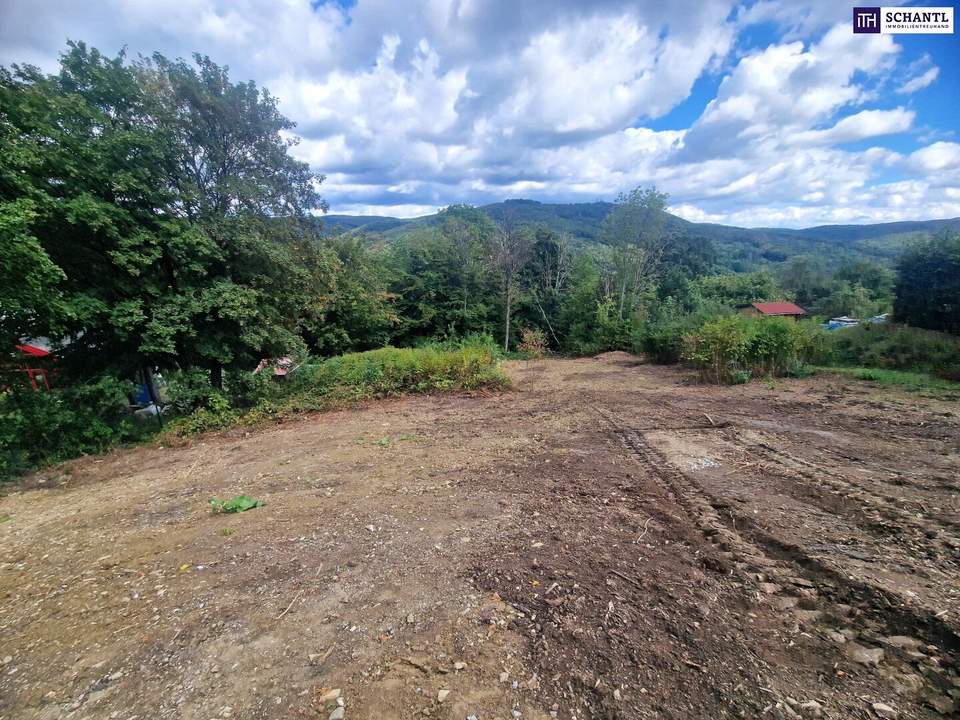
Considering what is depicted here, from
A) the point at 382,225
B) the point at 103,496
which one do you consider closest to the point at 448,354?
the point at 103,496

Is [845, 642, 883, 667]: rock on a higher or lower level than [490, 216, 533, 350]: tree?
lower

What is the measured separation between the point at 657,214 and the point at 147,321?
68.9 ft

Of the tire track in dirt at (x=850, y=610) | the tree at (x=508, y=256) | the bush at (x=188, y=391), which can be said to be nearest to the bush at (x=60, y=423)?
the bush at (x=188, y=391)

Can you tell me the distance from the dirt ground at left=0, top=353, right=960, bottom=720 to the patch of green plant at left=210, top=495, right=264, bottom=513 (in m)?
0.12

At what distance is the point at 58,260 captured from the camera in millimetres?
6617

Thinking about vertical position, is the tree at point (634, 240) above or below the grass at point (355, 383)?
above

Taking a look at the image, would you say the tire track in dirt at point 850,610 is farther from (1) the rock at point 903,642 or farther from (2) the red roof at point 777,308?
(2) the red roof at point 777,308

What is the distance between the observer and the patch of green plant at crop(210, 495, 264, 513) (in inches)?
164

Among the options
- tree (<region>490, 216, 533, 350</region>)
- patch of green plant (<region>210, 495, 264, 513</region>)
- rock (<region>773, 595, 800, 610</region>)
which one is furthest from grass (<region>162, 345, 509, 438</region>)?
tree (<region>490, 216, 533, 350</region>)

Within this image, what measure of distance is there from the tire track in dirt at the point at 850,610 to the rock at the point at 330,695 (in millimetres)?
2563

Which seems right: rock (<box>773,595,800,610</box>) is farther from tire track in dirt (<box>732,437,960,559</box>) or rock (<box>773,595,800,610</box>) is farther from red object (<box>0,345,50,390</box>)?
red object (<box>0,345,50,390</box>)

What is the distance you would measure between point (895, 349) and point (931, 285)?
3408 mm

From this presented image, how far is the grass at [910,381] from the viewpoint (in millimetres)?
7461

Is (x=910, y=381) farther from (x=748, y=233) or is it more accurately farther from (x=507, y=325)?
(x=748, y=233)
